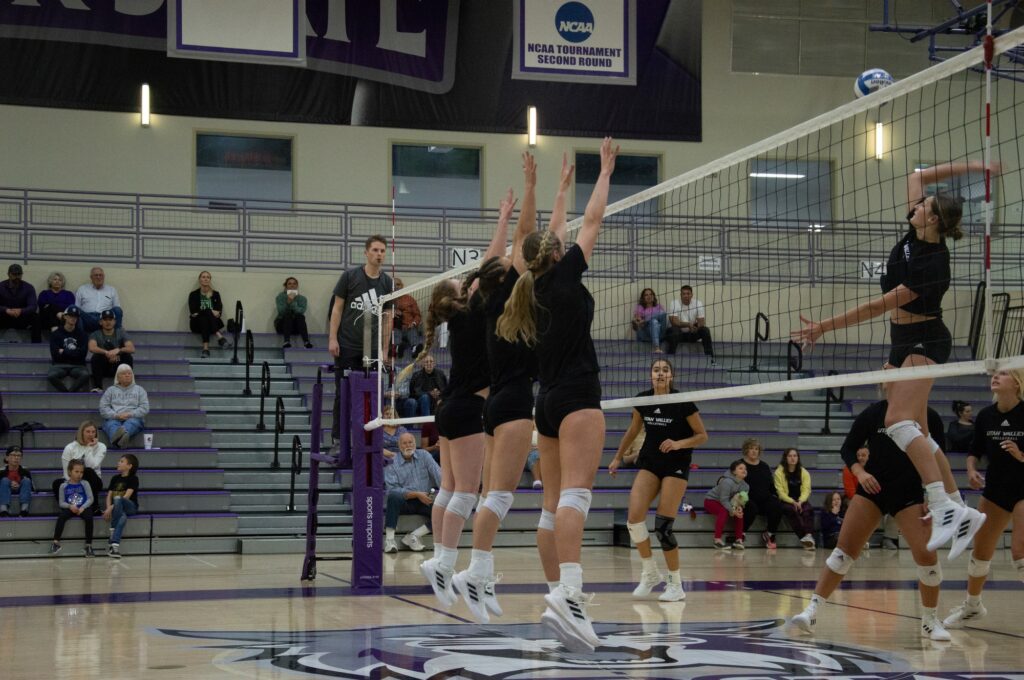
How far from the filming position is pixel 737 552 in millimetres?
15414

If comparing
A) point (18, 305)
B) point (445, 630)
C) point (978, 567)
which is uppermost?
point (18, 305)

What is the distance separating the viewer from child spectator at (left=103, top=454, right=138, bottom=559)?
14.5 meters

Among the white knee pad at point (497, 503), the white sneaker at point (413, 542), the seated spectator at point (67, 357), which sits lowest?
the white sneaker at point (413, 542)

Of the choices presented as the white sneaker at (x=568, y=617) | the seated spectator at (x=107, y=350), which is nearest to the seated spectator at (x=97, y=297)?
the seated spectator at (x=107, y=350)

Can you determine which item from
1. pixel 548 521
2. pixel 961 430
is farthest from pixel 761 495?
pixel 548 521

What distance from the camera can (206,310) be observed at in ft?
64.6

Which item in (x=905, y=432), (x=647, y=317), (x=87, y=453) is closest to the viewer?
(x=905, y=432)

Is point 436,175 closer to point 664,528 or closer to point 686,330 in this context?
point 686,330

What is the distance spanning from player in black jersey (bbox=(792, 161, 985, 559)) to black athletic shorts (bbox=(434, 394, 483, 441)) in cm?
200

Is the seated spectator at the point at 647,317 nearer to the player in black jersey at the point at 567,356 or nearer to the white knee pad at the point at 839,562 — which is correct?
the white knee pad at the point at 839,562

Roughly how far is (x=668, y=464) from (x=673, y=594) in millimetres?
1067

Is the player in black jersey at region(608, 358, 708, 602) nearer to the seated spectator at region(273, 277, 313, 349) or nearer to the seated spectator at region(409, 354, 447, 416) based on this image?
the seated spectator at region(409, 354, 447, 416)

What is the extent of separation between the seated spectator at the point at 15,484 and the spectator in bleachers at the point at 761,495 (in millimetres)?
9141

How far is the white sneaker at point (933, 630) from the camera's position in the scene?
7.70 m
